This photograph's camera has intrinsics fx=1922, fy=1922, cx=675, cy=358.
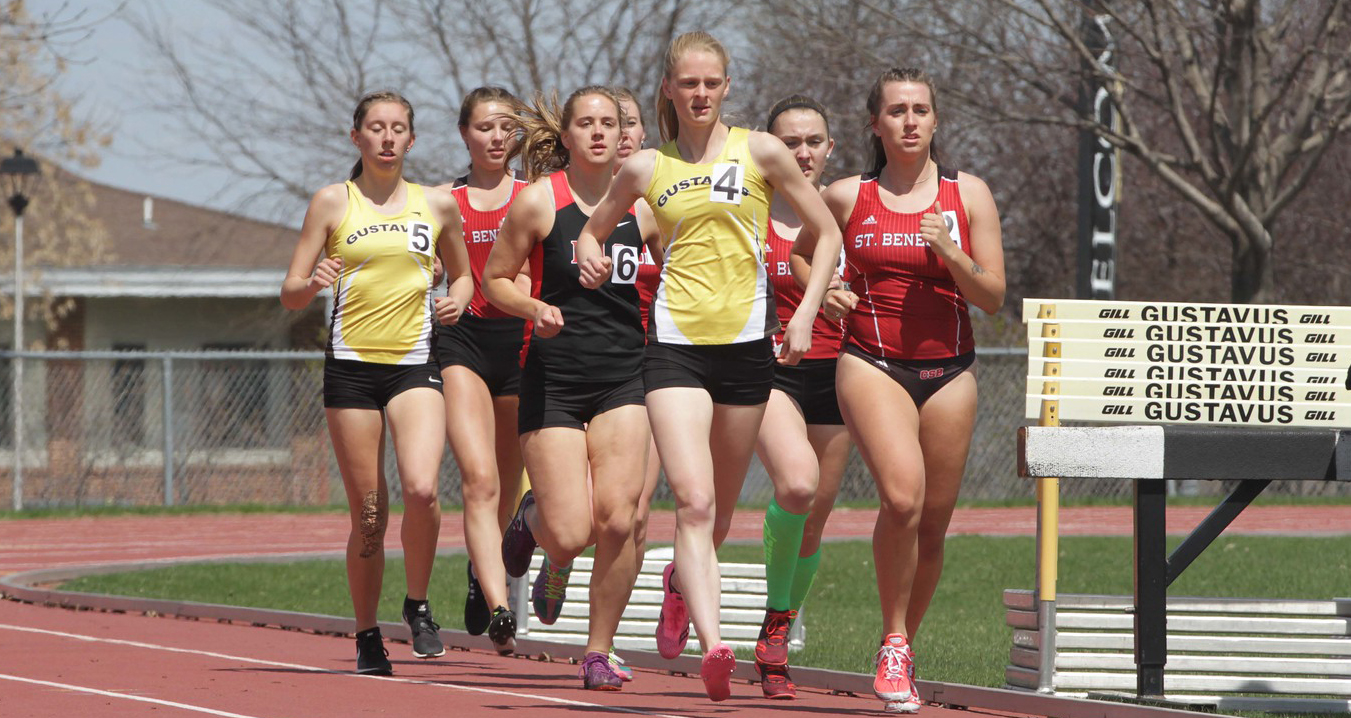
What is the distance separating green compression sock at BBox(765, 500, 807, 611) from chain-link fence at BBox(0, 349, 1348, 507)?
15.6m

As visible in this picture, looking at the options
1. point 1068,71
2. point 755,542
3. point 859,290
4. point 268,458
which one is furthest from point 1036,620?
point 268,458

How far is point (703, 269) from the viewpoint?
23.5ft

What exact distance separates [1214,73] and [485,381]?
13.8 m

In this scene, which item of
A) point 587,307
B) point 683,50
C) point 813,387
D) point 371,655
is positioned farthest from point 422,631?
point 683,50

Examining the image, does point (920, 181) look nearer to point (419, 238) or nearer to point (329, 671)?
point (419, 238)

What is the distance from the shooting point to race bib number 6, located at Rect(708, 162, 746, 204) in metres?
7.15

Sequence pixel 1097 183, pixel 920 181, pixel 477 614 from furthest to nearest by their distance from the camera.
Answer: pixel 1097 183
pixel 477 614
pixel 920 181

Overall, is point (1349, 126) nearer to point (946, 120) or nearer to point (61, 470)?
point (946, 120)

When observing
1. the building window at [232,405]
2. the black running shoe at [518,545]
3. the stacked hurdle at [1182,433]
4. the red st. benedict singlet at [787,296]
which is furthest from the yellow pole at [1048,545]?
the building window at [232,405]

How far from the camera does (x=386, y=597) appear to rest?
1362cm

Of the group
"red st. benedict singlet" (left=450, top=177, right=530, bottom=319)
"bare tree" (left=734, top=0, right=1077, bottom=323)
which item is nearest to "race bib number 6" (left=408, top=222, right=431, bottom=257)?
"red st. benedict singlet" (left=450, top=177, right=530, bottom=319)

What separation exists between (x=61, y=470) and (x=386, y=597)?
11.5 m

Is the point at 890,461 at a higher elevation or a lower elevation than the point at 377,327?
lower

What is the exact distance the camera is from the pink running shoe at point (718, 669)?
668cm
